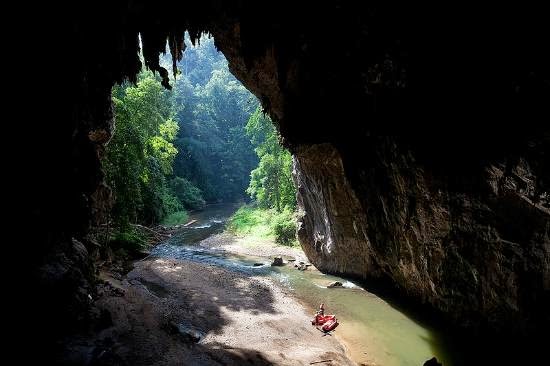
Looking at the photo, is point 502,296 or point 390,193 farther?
point 390,193

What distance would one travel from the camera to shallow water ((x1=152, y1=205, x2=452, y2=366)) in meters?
9.59

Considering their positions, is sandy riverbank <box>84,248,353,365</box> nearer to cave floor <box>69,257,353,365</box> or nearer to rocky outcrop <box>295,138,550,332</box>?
cave floor <box>69,257,353,365</box>

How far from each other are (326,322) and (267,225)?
1781 centimetres

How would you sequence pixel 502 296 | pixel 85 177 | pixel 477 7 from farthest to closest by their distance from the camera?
1. pixel 85 177
2. pixel 502 296
3. pixel 477 7

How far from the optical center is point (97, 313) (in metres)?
8.20

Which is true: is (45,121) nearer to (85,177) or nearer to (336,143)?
(85,177)

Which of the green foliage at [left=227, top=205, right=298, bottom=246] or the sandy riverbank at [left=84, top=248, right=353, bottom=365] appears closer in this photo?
the sandy riverbank at [left=84, top=248, right=353, bottom=365]

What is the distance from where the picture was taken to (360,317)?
39.1ft

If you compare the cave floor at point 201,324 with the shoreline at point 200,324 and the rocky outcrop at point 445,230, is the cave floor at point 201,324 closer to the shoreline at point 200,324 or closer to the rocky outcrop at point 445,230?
the shoreline at point 200,324

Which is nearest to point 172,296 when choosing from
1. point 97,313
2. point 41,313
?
point 97,313

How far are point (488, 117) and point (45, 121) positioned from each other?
9831mm

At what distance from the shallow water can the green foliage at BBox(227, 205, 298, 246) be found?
4.46 metres

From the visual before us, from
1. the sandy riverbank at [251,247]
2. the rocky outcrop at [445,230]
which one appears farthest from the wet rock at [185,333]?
the sandy riverbank at [251,247]

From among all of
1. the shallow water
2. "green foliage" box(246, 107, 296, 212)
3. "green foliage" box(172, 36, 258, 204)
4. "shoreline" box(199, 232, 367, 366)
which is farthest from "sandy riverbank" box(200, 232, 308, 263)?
"green foliage" box(172, 36, 258, 204)
